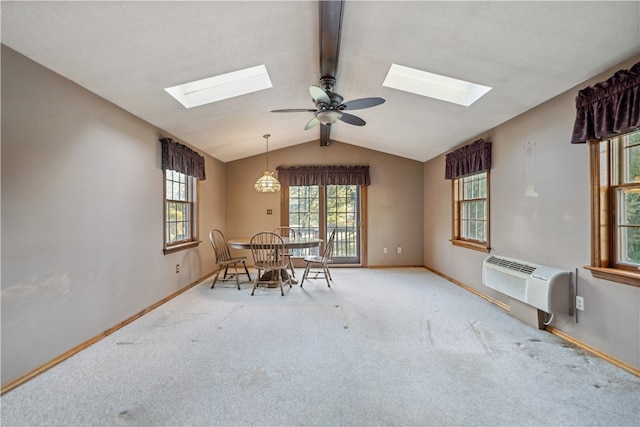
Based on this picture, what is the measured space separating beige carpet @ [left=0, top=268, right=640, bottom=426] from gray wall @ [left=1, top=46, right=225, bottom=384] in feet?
1.00

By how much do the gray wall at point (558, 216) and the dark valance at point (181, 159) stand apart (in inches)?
164

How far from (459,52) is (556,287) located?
2.19 meters

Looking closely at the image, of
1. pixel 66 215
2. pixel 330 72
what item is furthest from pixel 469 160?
pixel 66 215

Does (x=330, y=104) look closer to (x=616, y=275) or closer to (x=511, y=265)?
(x=511, y=265)

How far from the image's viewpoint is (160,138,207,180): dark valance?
4074 mm

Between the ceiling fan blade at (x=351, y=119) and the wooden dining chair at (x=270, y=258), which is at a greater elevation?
the ceiling fan blade at (x=351, y=119)

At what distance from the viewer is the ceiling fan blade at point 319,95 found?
2.92m

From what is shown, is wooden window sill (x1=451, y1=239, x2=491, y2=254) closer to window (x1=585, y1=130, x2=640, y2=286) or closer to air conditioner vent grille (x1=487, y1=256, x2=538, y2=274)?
air conditioner vent grille (x1=487, y1=256, x2=538, y2=274)

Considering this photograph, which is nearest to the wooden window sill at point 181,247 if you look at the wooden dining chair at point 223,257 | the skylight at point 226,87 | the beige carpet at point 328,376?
the wooden dining chair at point 223,257

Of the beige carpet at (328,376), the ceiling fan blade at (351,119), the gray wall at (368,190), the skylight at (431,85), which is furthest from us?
the gray wall at (368,190)

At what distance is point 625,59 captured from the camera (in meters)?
2.32

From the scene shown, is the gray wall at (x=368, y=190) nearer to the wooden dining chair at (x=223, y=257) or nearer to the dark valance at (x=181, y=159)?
the wooden dining chair at (x=223, y=257)

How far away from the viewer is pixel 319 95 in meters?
3.03

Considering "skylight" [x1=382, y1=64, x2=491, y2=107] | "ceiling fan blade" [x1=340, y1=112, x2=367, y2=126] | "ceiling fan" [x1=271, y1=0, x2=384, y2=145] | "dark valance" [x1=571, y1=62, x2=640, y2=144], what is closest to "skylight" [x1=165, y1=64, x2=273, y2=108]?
"ceiling fan" [x1=271, y1=0, x2=384, y2=145]
